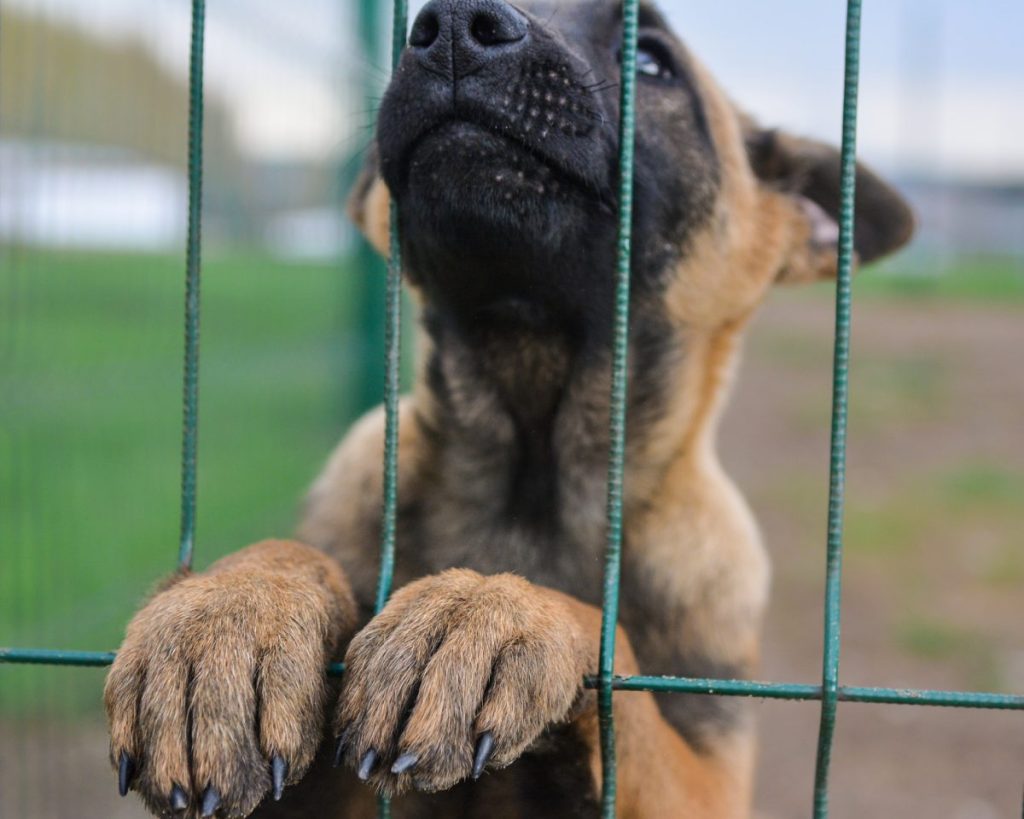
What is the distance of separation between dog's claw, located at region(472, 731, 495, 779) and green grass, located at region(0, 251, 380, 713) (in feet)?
7.03

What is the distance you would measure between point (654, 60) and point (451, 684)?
1745 mm

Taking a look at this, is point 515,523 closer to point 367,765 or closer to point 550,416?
point 550,416

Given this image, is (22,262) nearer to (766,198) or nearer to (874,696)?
(766,198)

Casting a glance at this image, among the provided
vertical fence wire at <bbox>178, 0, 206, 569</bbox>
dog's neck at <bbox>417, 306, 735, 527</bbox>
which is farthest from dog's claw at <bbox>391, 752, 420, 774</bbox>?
dog's neck at <bbox>417, 306, 735, 527</bbox>

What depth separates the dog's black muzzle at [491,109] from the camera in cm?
204

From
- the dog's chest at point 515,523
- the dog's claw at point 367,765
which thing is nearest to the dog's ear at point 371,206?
the dog's chest at point 515,523

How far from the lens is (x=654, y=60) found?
2773 millimetres

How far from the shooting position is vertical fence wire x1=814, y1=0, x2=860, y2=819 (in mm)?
1654

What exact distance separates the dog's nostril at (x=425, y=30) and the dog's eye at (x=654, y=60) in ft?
2.75

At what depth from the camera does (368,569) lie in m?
2.58

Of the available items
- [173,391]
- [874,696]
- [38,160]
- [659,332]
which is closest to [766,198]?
[659,332]

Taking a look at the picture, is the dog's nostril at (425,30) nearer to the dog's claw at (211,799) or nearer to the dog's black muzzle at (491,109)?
the dog's black muzzle at (491,109)

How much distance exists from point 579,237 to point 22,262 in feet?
6.60

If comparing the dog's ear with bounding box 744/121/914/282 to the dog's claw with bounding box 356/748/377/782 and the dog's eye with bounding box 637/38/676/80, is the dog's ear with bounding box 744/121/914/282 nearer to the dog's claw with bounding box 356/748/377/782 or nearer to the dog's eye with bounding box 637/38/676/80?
the dog's eye with bounding box 637/38/676/80
